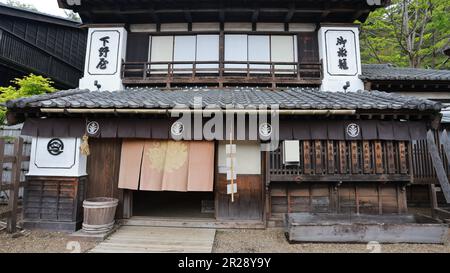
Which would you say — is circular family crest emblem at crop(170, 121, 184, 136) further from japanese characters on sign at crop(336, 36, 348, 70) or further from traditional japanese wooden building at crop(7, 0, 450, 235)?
japanese characters on sign at crop(336, 36, 348, 70)

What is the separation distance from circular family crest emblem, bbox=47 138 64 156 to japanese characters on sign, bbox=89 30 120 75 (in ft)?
10.7

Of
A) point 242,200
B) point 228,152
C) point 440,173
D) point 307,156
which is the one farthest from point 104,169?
point 440,173

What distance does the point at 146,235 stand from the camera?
6293 mm

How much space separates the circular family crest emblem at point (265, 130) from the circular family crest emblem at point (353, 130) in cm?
219

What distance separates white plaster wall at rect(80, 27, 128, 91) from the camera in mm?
8727

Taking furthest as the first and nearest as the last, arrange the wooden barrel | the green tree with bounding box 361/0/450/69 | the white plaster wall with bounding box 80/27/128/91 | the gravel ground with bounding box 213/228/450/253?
the green tree with bounding box 361/0/450/69 → the white plaster wall with bounding box 80/27/128/91 → the wooden barrel → the gravel ground with bounding box 213/228/450/253

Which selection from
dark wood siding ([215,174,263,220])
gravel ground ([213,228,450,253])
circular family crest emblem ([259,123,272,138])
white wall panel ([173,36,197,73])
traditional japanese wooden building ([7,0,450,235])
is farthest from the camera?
white wall panel ([173,36,197,73])

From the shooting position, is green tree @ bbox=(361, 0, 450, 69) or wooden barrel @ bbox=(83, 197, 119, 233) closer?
wooden barrel @ bbox=(83, 197, 119, 233)

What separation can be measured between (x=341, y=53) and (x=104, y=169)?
9.17m

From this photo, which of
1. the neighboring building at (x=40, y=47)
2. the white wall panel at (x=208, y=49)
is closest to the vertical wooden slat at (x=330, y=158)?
the white wall panel at (x=208, y=49)

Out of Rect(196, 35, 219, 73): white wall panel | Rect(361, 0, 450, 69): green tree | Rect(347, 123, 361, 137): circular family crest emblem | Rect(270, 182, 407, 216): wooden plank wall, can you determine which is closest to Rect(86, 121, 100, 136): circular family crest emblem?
Rect(196, 35, 219, 73): white wall panel

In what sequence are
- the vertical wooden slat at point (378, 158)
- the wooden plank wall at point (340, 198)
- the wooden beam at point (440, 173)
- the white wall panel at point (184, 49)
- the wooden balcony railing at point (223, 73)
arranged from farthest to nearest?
the white wall panel at point (184, 49)
the wooden balcony railing at point (223, 73)
the wooden plank wall at point (340, 198)
the vertical wooden slat at point (378, 158)
the wooden beam at point (440, 173)

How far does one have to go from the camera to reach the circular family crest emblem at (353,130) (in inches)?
255

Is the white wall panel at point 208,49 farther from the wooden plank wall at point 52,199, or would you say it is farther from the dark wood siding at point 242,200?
the wooden plank wall at point 52,199
